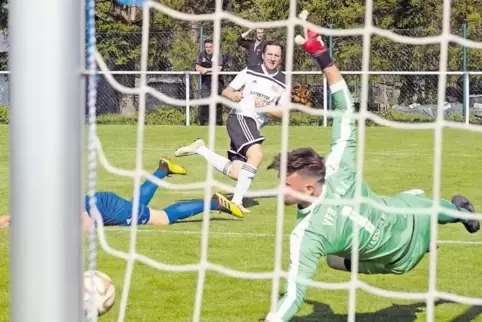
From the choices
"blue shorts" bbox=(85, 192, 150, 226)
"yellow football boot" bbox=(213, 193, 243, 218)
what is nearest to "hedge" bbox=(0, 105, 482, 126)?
"yellow football boot" bbox=(213, 193, 243, 218)

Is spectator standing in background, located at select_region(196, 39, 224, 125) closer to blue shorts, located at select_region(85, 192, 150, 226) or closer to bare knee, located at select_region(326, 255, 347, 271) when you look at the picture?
blue shorts, located at select_region(85, 192, 150, 226)

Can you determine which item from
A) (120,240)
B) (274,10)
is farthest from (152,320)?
(274,10)

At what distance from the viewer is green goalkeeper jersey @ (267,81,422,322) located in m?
3.90

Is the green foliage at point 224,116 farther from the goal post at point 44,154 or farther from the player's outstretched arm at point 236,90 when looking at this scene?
the goal post at point 44,154

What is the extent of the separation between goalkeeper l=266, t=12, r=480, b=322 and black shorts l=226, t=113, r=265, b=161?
372 cm

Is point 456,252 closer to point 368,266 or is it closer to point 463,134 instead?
point 368,266

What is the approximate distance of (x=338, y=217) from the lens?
3.93 metres

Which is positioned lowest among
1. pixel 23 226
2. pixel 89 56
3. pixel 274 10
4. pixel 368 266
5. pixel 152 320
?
pixel 152 320

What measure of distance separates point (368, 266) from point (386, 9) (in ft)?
53.0

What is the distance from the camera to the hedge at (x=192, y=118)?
52.2ft

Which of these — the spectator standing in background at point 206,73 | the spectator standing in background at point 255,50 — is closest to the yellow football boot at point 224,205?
the spectator standing in background at point 255,50

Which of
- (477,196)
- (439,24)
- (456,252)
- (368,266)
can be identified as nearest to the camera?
(368,266)

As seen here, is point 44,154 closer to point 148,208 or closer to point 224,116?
point 148,208

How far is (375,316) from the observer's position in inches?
179
